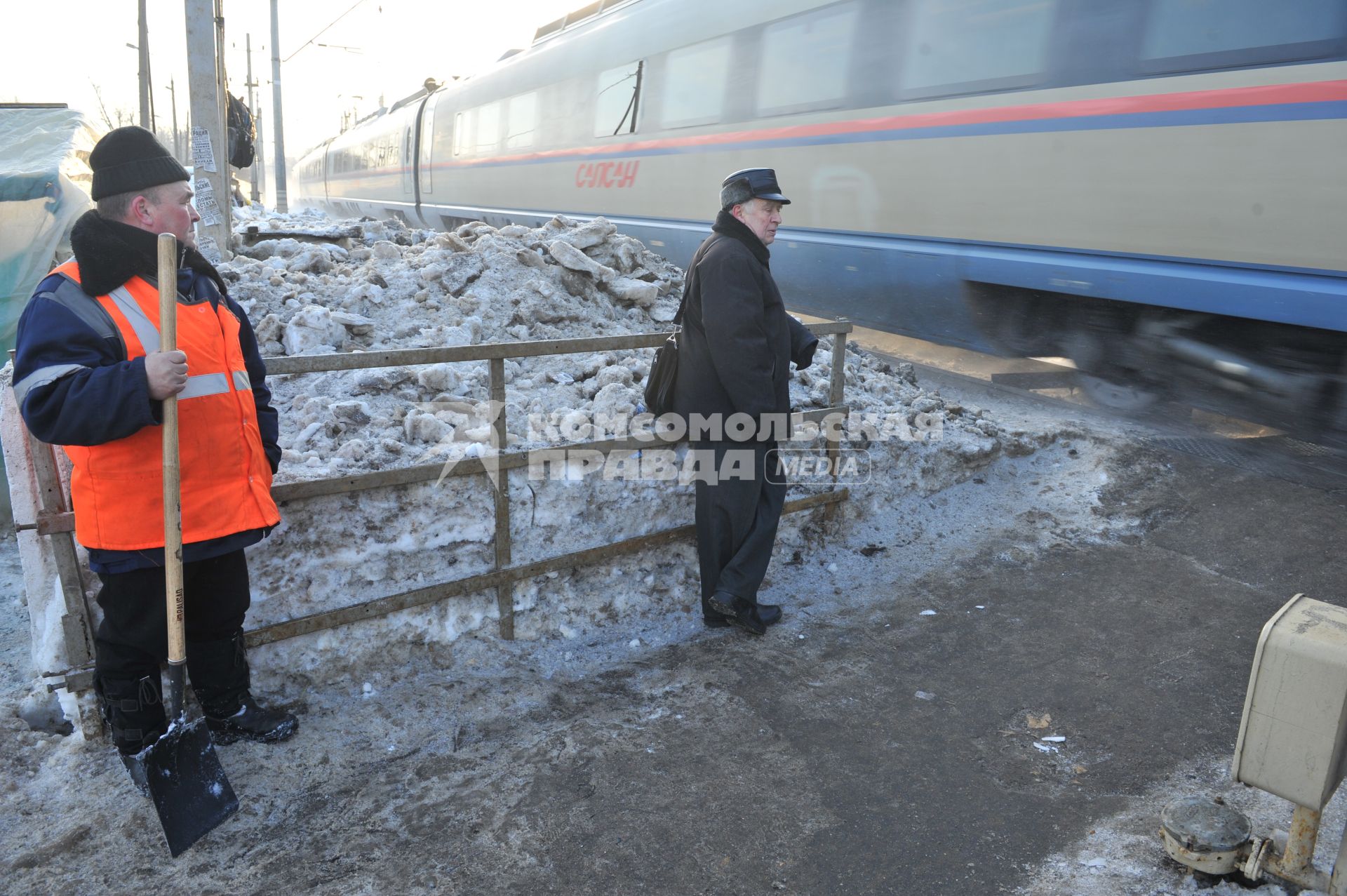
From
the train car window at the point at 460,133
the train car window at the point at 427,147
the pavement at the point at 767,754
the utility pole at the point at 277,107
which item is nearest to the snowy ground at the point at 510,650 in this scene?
the pavement at the point at 767,754

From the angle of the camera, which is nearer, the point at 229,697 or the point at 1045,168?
the point at 229,697

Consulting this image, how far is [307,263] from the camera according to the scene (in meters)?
6.05

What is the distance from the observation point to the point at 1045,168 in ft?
16.3

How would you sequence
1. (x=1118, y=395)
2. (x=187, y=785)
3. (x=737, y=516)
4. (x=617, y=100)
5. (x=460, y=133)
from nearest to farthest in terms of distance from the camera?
(x=187, y=785)
(x=737, y=516)
(x=1118, y=395)
(x=617, y=100)
(x=460, y=133)

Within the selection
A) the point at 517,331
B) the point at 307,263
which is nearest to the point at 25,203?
the point at 307,263

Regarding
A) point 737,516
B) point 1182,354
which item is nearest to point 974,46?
point 1182,354

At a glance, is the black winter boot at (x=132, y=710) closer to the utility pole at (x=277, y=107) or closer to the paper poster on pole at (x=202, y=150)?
the paper poster on pole at (x=202, y=150)

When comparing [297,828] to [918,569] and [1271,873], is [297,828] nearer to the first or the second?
[1271,873]

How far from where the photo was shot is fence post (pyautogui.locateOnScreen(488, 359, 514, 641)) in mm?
3451

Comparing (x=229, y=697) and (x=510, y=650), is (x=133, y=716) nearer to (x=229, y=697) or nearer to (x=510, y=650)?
(x=229, y=697)

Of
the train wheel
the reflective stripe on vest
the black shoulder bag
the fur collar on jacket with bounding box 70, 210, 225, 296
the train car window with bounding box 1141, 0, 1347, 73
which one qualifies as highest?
the train car window with bounding box 1141, 0, 1347, 73

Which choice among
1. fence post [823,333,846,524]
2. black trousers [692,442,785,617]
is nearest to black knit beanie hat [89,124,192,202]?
black trousers [692,442,785,617]

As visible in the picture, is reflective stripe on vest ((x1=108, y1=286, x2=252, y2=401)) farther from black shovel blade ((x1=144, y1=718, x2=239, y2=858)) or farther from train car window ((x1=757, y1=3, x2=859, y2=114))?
train car window ((x1=757, y1=3, x2=859, y2=114))

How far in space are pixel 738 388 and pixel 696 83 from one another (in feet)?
16.8
